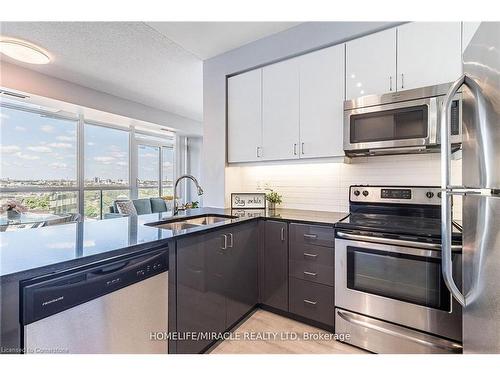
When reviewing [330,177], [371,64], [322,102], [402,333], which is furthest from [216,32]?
[402,333]

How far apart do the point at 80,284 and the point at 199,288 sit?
0.74m

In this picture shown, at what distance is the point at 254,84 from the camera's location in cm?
264

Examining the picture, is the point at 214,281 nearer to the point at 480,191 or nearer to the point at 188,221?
the point at 188,221

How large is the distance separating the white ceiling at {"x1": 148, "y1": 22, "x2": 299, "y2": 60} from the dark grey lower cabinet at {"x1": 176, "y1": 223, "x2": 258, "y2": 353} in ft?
6.05

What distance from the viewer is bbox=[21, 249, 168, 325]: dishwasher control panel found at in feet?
2.82

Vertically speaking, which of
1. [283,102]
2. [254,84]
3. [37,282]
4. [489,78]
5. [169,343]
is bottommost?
[169,343]

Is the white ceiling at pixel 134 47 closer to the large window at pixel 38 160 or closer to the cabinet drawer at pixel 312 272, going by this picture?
the large window at pixel 38 160

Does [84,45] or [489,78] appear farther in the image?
[84,45]

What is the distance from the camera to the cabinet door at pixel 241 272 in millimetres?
1889

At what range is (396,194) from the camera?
6.72ft

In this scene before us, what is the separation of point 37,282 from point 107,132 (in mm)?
5105

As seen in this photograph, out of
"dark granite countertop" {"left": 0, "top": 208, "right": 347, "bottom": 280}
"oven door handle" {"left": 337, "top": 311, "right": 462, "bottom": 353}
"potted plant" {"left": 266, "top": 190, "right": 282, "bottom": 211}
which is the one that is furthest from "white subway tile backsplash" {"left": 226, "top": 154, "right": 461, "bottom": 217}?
"dark granite countertop" {"left": 0, "top": 208, "right": 347, "bottom": 280}
